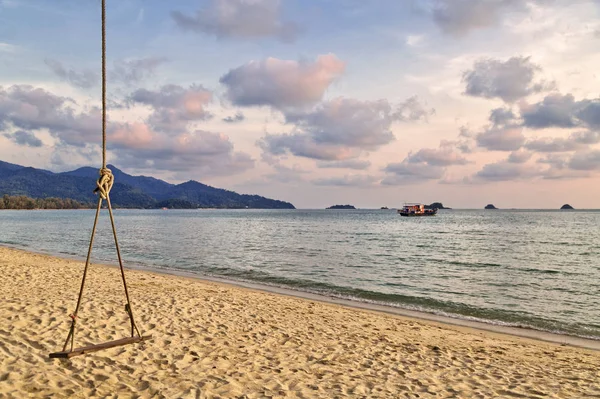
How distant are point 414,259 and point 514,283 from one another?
986 cm

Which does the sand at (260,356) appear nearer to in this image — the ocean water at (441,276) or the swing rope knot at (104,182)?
the swing rope knot at (104,182)

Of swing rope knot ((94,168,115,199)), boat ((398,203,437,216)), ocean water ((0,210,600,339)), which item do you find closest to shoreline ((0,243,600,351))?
ocean water ((0,210,600,339))

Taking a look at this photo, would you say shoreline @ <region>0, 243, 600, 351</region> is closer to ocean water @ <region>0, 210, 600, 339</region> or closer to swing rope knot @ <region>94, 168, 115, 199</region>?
ocean water @ <region>0, 210, 600, 339</region>

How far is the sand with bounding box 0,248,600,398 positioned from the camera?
252 inches

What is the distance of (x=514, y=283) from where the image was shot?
22.3 m

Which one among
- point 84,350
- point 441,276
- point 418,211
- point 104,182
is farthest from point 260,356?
point 418,211

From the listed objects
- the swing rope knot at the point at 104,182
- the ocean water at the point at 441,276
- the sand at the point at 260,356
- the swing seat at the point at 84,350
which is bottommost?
the ocean water at the point at 441,276

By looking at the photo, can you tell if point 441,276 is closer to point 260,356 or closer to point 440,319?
point 440,319

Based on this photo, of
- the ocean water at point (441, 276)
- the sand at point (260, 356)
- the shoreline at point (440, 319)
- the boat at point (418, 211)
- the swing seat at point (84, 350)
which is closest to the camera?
the swing seat at point (84, 350)

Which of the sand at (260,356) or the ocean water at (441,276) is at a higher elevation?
the sand at (260,356)

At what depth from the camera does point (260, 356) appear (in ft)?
26.3

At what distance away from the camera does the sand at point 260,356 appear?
6398 mm

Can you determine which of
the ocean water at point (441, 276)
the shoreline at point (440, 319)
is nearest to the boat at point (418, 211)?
the ocean water at point (441, 276)

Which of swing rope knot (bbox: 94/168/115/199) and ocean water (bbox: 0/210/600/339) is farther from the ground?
swing rope knot (bbox: 94/168/115/199)
